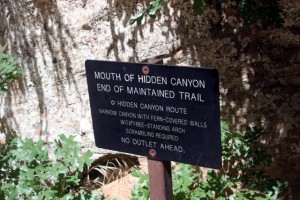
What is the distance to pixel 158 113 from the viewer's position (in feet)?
6.82

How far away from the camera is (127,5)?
139 inches

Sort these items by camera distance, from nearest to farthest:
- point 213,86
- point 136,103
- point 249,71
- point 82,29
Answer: point 213,86, point 136,103, point 249,71, point 82,29

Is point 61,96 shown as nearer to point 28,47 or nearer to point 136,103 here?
point 28,47

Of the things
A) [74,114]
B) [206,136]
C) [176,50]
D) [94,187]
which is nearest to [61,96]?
[74,114]

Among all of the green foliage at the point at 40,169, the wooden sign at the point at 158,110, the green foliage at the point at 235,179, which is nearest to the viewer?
the wooden sign at the point at 158,110

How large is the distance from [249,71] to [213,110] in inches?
56.9

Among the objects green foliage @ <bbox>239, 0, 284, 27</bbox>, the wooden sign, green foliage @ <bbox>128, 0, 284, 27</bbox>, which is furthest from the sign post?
green foliage @ <bbox>239, 0, 284, 27</bbox>

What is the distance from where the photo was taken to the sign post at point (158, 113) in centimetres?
197

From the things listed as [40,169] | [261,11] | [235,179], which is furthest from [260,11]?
[40,169]

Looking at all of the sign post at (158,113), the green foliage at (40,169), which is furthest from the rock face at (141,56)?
the sign post at (158,113)

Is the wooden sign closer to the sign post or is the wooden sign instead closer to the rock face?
the sign post

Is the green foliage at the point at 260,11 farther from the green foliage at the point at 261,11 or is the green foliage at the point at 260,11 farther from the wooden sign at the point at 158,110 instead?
the wooden sign at the point at 158,110

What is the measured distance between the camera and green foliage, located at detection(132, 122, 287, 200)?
310cm

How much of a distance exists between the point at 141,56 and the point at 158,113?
157 cm
